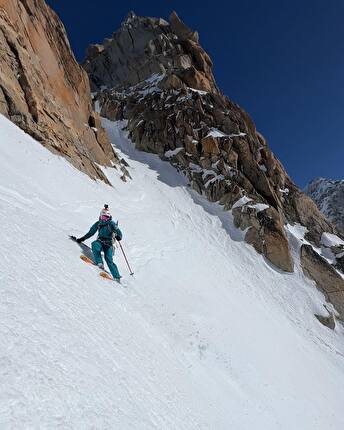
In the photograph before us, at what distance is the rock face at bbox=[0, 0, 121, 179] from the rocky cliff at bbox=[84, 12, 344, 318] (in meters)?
10.8

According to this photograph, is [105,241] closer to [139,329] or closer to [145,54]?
[139,329]

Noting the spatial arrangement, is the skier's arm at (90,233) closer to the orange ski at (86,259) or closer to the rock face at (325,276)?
the orange ski at (86,259)

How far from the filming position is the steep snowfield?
3.59 metres

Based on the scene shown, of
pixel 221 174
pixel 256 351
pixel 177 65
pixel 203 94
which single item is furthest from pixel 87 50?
pixel 256 351

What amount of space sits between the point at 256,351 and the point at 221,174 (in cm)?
2401

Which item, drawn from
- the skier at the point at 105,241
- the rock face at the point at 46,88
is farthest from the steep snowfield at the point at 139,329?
the rock face at the point at 46,88

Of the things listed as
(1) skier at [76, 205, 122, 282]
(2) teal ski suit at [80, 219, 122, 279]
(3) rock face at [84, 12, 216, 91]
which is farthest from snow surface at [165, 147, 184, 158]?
(2) teal ski suit at [80, 219, 122, 279]

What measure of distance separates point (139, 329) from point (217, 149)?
32515 mm

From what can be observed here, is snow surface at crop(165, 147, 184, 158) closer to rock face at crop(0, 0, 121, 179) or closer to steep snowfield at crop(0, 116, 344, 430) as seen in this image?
rock face at crop(0, 0, 121, 179)

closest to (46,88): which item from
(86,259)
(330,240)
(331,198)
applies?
(86,259)

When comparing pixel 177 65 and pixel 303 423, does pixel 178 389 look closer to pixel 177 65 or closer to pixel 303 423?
pixel 303 423

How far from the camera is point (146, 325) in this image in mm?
7410

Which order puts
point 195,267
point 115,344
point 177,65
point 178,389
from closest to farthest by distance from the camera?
point 115,344 < point 178,389 < point 195,267 < point 177,65

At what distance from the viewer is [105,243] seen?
9430 millimetres
